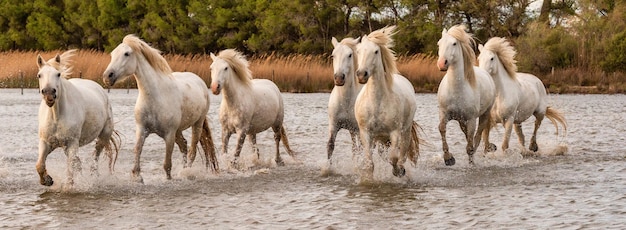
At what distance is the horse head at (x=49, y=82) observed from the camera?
9477mm

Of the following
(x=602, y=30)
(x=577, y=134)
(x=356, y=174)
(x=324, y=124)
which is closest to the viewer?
(x=356, y=174)

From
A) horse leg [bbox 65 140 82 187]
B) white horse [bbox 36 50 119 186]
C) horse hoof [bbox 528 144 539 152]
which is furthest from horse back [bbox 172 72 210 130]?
horse hoof [bbox 528 144 539 152]

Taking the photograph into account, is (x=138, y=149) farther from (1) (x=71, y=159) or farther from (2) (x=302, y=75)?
(2) (x=302, y=75)

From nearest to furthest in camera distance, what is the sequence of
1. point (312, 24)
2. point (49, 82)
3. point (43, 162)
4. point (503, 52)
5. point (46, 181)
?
point (49, 82) → point (43, 162) → point (46, 181) → point (503, 52) → point (312, 24)

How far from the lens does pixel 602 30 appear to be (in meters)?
41.9

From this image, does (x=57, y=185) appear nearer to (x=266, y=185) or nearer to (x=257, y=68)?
(x=266, y=185)

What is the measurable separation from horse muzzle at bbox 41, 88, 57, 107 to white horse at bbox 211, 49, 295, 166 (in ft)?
9.13

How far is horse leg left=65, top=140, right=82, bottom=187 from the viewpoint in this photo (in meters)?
10.0

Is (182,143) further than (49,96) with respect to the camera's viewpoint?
Yes

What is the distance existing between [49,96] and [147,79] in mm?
1507

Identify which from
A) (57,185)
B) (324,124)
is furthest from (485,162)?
(324,124)

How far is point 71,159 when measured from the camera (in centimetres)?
1002

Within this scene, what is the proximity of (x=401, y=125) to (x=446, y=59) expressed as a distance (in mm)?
1501

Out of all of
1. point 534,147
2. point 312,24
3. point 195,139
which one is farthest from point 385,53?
point 312,24
